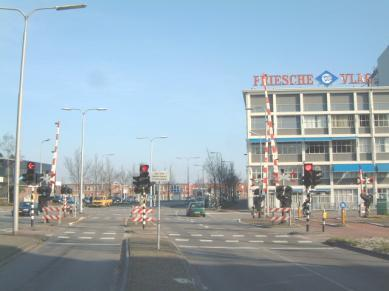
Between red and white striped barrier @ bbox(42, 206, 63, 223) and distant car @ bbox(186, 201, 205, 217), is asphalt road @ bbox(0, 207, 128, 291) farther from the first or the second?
distant car @ bbox(186, 201, 205, 217)

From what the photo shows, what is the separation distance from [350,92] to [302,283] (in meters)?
72.8

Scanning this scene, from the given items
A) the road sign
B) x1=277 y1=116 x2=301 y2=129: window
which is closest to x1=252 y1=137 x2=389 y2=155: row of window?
x1=277 y1=116 x2=301 y2=129: window

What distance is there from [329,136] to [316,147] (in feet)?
8.29

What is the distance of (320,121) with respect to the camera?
262 feet

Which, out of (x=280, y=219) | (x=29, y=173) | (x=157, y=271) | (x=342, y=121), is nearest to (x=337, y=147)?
(x=342, y=121)

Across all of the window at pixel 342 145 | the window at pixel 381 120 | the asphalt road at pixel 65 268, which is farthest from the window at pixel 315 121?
the asphalt road at pixel 65 268

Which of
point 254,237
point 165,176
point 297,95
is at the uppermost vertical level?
point 297,95

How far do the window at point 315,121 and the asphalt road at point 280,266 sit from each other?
57815mm

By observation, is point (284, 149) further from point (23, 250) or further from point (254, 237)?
point (23, 250)

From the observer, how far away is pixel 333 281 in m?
12.2

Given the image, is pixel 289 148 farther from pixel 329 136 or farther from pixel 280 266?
pixel 280 266

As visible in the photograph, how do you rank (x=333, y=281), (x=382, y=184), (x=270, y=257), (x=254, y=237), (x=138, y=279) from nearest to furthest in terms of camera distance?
(x=138, y=279)
(x=333, y=281)
(x=270, y=257)
(x=254, y=237)
(x=382, y=184)

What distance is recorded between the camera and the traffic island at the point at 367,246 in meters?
17.9

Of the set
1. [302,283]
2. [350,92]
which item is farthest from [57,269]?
[350,92]
